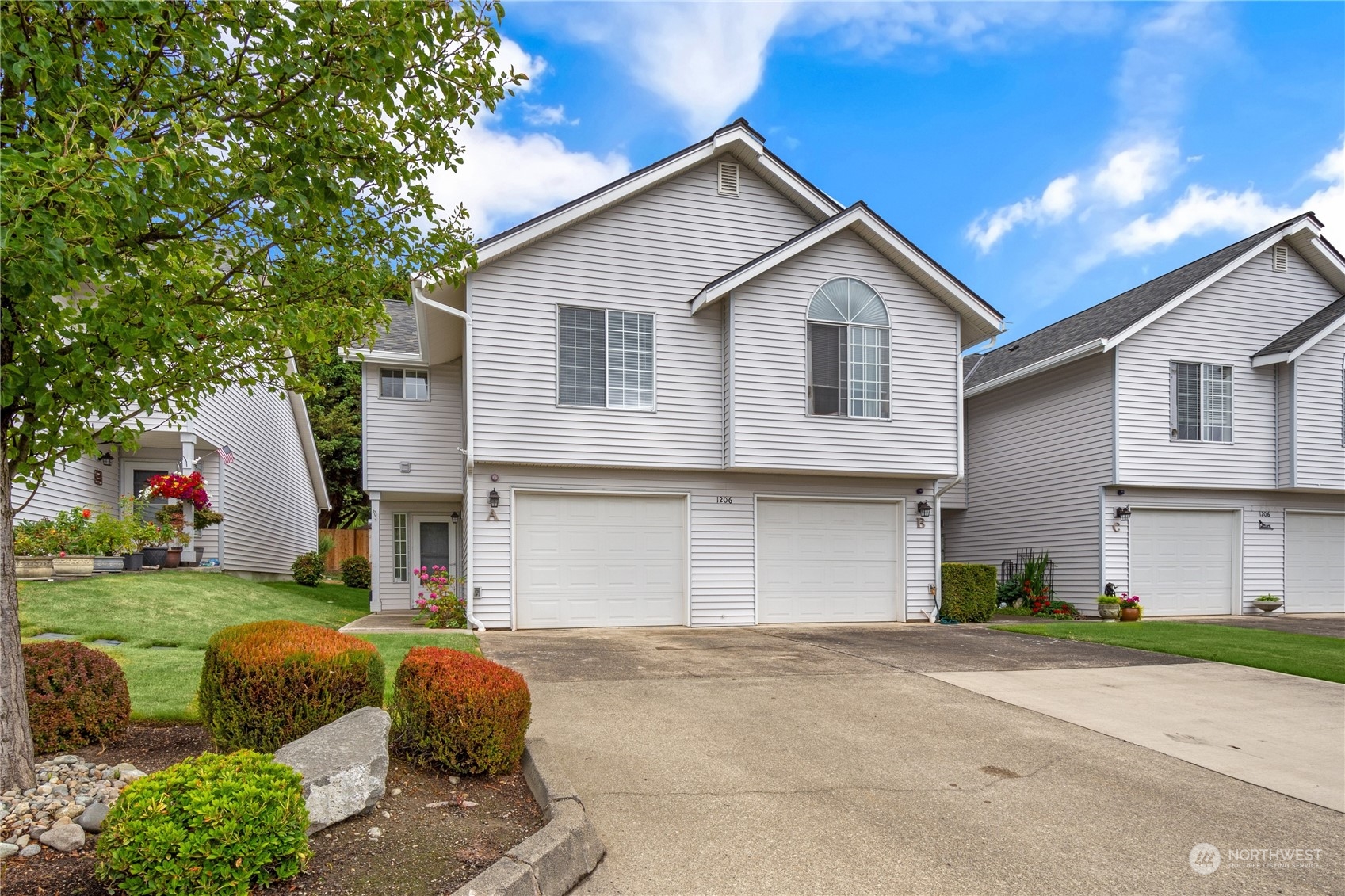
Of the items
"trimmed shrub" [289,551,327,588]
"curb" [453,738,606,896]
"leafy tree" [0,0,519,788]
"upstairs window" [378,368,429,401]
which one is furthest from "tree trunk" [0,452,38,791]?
"trimmed shrub" [289,551,327,588]

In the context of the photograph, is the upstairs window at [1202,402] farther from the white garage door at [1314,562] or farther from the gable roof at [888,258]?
the gable roof at [888,258]

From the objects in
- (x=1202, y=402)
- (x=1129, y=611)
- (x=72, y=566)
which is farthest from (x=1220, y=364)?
(x=72, y=566)

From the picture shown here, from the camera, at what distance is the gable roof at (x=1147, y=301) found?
1570 cm

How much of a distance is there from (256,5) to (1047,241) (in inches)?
869

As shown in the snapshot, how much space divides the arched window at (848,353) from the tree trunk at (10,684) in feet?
36.2

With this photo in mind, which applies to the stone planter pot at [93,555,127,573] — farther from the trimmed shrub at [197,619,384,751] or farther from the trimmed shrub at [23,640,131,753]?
the trimmed shrub at [197,619,384,751]

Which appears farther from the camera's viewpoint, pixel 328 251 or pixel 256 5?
pixel 328 251

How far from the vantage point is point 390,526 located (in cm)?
1622

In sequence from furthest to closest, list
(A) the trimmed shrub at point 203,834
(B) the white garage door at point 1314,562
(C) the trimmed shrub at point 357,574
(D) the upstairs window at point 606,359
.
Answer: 1. (C) the trimmed shrub at point 357,574
2. (B) the white garage door at point 1314,562
3. (D) the upstairs window at point 606,359
4. (A) the trimmed shrub at point 203,834

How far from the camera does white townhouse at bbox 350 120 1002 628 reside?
40.6ft

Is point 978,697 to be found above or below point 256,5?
below

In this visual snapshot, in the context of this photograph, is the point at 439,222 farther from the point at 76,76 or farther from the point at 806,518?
the point at 806,518

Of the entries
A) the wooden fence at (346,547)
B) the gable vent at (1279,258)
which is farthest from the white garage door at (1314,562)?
the wooden fence at (346,547)

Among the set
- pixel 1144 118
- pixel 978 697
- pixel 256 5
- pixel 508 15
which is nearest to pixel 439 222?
pixel 508 15
